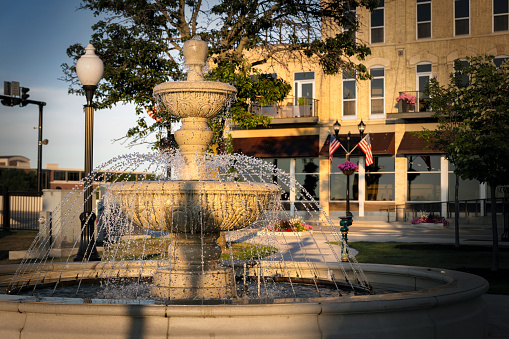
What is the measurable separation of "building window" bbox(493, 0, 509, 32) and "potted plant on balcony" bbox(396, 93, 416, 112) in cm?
583

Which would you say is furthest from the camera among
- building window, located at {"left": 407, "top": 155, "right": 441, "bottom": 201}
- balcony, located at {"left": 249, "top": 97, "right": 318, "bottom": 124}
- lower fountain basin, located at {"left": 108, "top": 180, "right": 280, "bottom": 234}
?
balcony, located at {"left": 249, "top": 97, "right": 318, "bottom": 124}

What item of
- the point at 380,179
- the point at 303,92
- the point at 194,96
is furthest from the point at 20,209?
the point at 380,179

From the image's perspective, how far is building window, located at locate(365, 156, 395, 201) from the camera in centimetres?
3709

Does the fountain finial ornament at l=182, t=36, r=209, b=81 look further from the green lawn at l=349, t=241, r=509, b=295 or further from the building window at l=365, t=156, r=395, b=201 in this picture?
the building window at l=365, t=156, r=395, b=201

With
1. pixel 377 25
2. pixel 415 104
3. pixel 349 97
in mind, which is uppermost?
pixel 377 25

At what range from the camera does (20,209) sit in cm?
2638

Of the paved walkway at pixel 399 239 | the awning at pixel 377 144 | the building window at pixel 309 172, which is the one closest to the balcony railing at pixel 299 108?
the awning at pixel 377 144

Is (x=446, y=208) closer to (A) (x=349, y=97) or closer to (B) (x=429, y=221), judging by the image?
(B) (x=429, y=221)

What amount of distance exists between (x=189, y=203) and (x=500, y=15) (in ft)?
106

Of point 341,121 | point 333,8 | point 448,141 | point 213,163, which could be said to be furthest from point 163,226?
point 341,121

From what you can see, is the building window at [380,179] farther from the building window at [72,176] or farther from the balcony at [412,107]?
the building window at [72,176]

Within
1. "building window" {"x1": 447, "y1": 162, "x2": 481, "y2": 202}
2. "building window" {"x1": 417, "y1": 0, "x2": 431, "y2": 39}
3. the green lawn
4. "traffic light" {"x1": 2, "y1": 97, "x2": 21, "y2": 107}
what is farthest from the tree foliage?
"building window" {"x1": 417, "y1": 0, "x2": 431, "y2": 39}

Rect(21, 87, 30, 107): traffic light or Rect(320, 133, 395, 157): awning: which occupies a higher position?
Rect(21, 87, 30, 107): traffic light

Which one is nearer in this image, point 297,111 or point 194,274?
point 194,274
